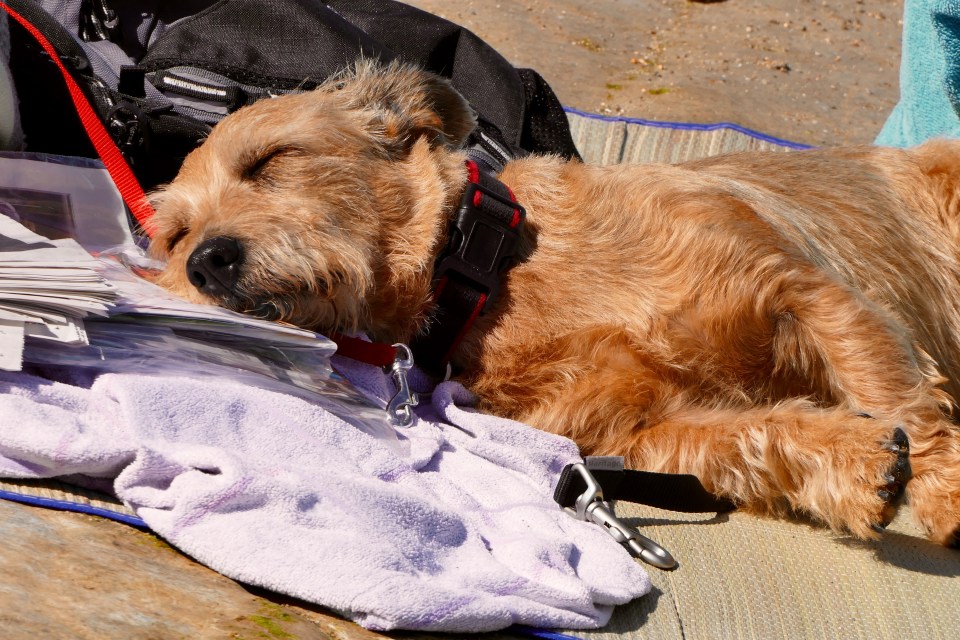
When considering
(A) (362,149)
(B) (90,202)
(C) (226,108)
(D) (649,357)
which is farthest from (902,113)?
(B) (90,202)

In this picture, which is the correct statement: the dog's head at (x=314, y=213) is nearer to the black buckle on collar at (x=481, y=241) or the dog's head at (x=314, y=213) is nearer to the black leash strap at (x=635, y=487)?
the black buckle on collar at (x=481, y=241)

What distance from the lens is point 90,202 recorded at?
11.6 ft

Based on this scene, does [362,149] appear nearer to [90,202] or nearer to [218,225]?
[218,225]

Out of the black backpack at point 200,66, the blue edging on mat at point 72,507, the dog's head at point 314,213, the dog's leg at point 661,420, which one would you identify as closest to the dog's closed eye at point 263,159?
the dog's head at point 314,213

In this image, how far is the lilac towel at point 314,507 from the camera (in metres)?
2.09

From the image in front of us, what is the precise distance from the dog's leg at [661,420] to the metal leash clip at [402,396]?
0.96 feet

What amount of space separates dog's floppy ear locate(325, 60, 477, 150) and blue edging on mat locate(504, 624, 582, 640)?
6.73 ft

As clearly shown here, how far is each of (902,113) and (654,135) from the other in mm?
1499

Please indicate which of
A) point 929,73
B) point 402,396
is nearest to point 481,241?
point 402,396

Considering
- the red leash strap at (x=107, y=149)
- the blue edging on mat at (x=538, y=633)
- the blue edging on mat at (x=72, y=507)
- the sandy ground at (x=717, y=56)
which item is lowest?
the blue edging on mat at (x=72, y=507)

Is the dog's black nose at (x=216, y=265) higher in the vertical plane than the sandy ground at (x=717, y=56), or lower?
lower

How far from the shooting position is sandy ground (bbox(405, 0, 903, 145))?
27.9 ft

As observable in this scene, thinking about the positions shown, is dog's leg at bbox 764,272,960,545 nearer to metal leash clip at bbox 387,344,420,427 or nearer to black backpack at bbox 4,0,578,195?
metal leash clip at bbox 387,344,420,427

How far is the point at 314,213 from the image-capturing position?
123 inches
